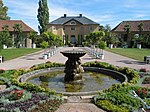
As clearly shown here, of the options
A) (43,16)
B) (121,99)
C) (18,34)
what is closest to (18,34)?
(18,34)

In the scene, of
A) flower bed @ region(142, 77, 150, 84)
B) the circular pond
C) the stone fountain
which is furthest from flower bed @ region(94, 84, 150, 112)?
the stone fountain

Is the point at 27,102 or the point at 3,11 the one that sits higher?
the point at 3,11

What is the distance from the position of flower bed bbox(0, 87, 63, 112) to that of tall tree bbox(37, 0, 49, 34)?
5241 cm

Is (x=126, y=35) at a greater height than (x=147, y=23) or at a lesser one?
lesser

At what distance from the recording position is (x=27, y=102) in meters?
7.48

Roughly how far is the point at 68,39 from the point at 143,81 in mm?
52229

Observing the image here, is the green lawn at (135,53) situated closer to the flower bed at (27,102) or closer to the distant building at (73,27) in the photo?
the flower bed at (27,102)

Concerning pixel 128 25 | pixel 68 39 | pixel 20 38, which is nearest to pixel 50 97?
pixel 20 38

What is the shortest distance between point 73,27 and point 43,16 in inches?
390

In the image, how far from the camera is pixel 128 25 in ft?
184

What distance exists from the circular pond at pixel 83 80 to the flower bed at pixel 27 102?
182cm

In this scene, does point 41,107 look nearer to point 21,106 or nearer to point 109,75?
point 21,106

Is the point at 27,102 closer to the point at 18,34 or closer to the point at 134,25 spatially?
the point at 18,34

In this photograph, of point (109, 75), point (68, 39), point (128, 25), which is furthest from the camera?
point (68, 39)
